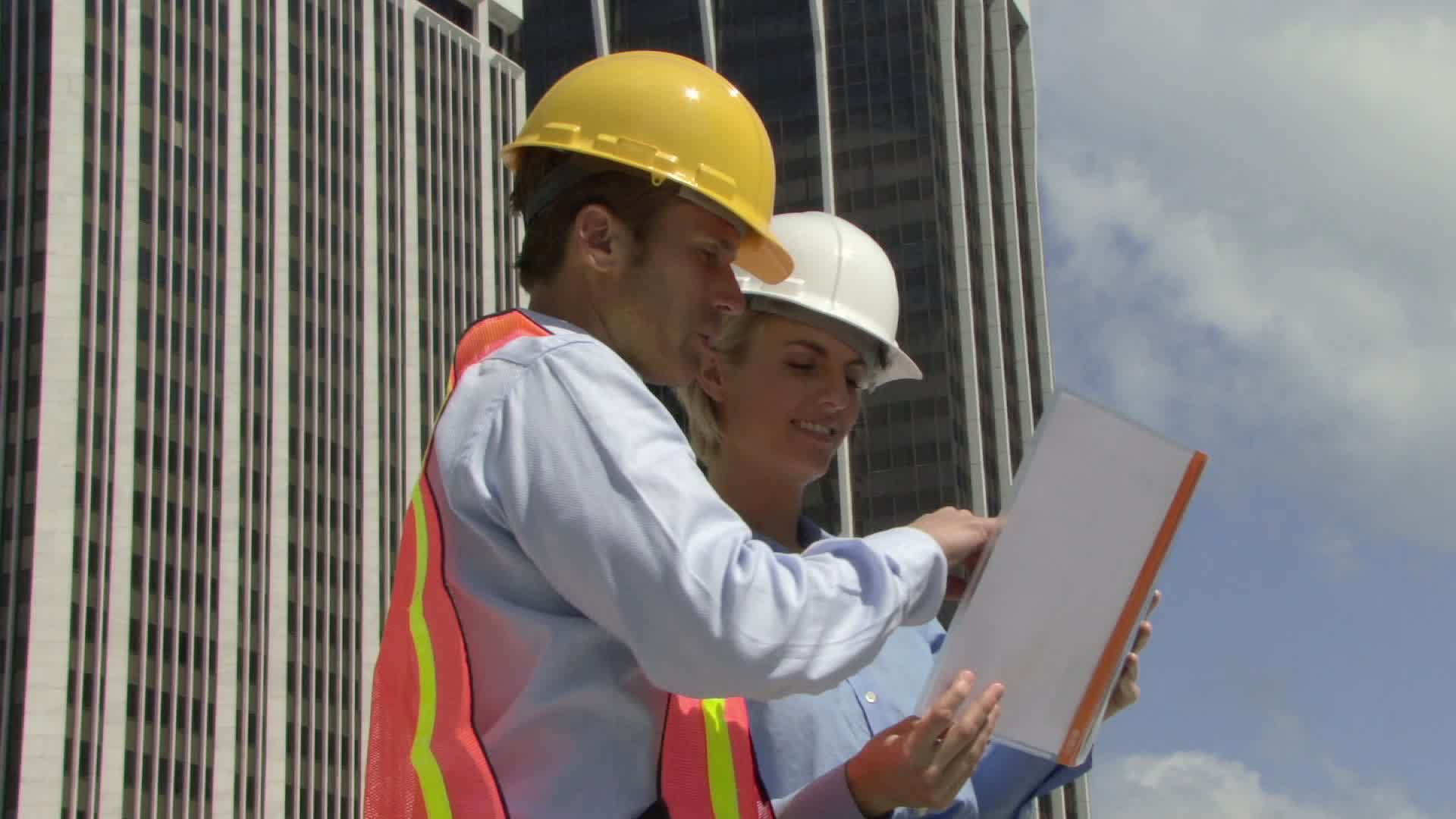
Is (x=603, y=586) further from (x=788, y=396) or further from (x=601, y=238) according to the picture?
(x=788, y=396)

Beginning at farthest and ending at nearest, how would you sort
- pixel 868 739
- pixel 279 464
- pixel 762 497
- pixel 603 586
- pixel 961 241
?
pixel 961 241 < pixel 279 464 < pixel 762 497 < pixel 868 739 < pixel 603 586

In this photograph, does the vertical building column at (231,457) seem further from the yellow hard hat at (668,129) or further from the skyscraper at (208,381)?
the yellow hard hat at (668,129)

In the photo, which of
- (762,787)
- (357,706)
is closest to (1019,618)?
(762,787)

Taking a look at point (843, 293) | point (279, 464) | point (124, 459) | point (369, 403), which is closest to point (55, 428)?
point (124, 459)

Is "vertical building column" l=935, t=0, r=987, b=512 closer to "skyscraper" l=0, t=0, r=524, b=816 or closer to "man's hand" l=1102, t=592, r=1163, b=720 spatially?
"skyscraper" l=0, t=0, r=524, b=816

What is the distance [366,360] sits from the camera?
75.8 meters

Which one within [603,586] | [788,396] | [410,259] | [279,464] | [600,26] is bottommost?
[603,586]

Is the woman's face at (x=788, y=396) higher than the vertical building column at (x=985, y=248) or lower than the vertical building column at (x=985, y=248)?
lower

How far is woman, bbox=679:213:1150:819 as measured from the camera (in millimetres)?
3775

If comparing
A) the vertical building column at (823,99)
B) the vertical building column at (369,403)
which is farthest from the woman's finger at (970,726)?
the vertical building column at (823,99)

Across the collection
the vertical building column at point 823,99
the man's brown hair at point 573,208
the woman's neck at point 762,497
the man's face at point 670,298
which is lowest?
the woman's neck at point 762,497

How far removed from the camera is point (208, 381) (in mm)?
68438

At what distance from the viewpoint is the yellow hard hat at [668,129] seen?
2.82 meters

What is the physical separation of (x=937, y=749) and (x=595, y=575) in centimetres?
76
